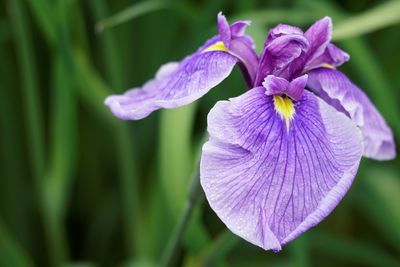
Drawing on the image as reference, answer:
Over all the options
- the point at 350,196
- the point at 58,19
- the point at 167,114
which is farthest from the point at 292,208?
the point at 350,196

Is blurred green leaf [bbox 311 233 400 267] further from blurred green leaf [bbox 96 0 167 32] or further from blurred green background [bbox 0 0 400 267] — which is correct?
blurred green leaf [bbox 96 0 167 32]

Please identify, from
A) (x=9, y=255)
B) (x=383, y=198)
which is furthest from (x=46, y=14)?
(x=383, y=198)

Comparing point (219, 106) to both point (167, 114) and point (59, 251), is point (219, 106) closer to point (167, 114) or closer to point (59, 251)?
point (167, 114)

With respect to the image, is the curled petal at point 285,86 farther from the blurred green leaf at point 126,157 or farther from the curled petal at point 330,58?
the blurred green leaf at point 126,157

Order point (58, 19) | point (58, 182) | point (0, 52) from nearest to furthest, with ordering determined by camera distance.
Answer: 1. point (58, 19)
2. point (58, 182)
3. point (0, 52)

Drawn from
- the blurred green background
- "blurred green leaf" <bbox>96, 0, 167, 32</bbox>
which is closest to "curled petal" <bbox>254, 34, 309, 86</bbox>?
the blurred green background

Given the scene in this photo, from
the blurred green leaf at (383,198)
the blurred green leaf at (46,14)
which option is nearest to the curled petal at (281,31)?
the blurred green leaf at (46,14)
